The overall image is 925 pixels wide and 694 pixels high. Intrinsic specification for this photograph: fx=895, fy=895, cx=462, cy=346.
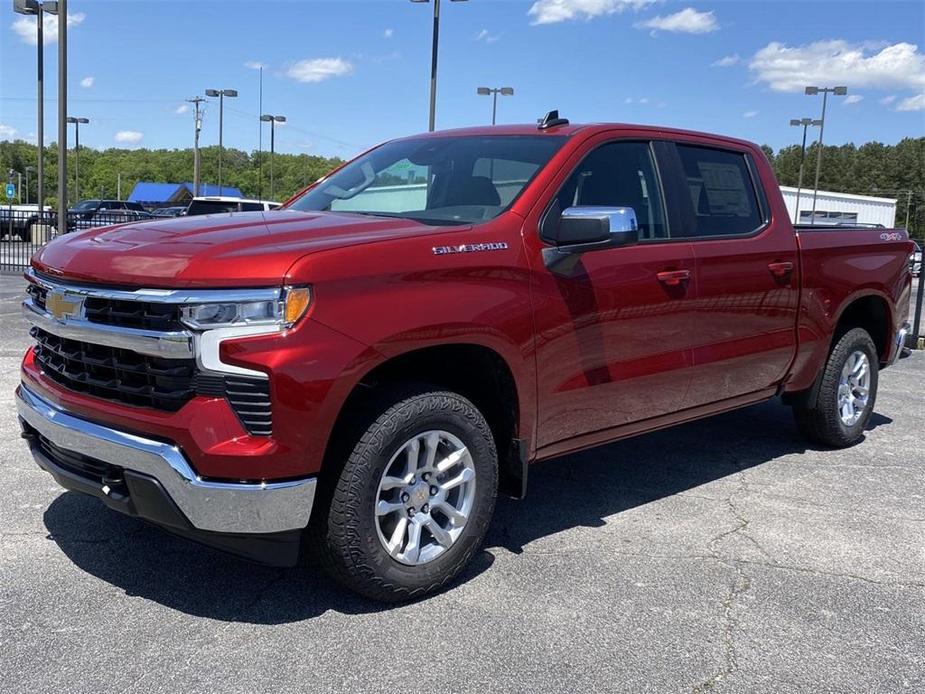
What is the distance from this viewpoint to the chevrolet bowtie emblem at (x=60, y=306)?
3.34 meters

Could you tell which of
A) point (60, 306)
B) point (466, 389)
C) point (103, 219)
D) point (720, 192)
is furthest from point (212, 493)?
point (103, 219)

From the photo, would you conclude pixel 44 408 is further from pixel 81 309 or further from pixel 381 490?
pixel 381 490

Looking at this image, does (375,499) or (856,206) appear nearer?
(375,499)

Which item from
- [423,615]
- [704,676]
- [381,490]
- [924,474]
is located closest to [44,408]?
[381,490]

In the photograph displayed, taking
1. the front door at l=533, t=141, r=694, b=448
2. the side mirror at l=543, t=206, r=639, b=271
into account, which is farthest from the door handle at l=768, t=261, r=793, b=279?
the side mirror at l=543, t=206, r=639, b=271

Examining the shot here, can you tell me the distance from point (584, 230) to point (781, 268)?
1.94 m

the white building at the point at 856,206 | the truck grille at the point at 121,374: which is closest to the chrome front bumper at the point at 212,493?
the truck grille at the point at 121,374

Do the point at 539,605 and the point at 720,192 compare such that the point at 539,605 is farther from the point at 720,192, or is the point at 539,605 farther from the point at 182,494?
the point at 720,192

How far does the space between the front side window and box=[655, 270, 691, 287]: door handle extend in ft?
0.66

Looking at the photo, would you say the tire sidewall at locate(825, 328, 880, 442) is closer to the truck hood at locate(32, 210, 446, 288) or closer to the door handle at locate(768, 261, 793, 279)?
the door handle at locate(768, 261, 793, 279)

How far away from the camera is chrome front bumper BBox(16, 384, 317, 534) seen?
Answer: 3012 mm

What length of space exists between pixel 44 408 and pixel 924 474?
5.09 metres

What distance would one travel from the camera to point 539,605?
11.6ft

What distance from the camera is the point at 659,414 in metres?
4.59
